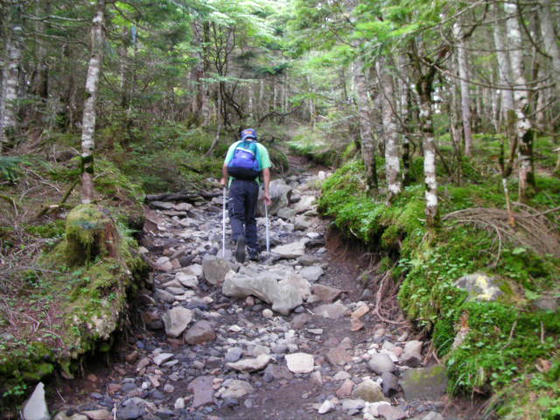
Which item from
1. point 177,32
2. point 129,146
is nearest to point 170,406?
point 129,146

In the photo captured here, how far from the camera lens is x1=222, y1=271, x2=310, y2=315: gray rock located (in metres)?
5.80

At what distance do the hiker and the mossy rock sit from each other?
2.91 m

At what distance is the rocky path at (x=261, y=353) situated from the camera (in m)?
3.55

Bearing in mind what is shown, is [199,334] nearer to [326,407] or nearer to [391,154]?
[326,407]

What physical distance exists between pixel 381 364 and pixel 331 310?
165 centimetres

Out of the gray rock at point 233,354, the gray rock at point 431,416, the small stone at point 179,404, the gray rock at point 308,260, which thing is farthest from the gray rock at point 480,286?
the gray rock at point 308,260

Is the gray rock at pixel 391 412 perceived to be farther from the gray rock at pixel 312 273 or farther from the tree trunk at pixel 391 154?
the tree trunk at pixel 391 154

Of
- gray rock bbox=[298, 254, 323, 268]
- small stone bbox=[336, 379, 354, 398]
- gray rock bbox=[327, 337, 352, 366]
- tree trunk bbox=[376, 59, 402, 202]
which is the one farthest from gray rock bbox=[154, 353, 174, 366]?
tree trunk bbox=[376, 59, 402, 202]

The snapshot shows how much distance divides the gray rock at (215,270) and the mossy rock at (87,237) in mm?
1999

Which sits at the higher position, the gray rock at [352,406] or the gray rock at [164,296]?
the gray rock at [164,296]

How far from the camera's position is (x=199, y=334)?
4.88m

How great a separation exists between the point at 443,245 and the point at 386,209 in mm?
1945

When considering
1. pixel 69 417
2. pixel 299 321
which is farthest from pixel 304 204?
pixel 69 417

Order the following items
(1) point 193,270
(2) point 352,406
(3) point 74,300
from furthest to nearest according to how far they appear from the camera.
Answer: (1) point 193,270 < (3) point 74,300 < (2) point 352,406
